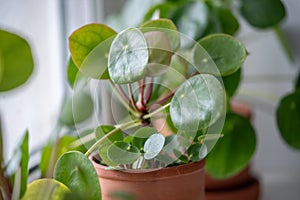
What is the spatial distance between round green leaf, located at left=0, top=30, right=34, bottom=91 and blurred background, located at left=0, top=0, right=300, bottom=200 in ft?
1.66

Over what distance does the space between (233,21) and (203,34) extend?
93 millimetres

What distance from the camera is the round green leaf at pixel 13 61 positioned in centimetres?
46

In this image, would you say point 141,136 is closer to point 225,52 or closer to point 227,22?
point 225,52

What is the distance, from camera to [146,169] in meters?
0.55

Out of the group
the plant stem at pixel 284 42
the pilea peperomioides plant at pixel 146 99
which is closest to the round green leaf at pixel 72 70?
the pilea peperomioides plant at pixel 146 99

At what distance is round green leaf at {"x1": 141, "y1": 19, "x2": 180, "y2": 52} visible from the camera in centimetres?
57

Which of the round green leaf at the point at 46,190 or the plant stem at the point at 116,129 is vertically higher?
the plant stem at the point at 116,129

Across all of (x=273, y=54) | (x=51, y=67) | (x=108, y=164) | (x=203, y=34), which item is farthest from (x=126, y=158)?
(x=273, y=54)

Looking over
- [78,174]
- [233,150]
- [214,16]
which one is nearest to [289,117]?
[233,150]

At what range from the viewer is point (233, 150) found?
817 mm

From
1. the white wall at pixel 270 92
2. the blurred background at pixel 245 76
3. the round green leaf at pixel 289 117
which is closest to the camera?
the round green leaf at pixel 289 117

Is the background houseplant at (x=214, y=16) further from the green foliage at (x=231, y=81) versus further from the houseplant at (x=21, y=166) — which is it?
the houseplant at (x=21, y=166)

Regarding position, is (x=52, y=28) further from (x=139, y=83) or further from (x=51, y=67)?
(x=139, y=83)

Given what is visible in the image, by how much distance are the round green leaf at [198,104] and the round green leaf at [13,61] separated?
0.16 metres
